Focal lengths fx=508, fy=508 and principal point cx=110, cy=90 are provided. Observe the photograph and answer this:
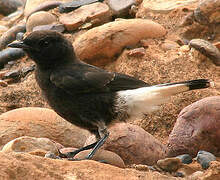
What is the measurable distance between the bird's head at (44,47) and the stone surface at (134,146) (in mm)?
982

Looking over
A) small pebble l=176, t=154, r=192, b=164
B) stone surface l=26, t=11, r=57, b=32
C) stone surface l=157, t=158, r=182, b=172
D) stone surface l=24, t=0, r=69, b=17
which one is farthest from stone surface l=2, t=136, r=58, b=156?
stone surface l=24, t=0, r=69, b=17

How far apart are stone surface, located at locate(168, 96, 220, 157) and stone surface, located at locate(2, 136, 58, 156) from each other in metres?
1.28

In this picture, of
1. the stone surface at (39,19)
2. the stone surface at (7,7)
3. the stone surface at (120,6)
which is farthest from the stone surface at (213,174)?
the stone surface at (7,7)

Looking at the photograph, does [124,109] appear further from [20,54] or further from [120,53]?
[20,54]

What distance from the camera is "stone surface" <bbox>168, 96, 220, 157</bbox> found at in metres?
5.06

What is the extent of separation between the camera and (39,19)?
28.7 feet

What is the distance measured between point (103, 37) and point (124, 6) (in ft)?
5.37

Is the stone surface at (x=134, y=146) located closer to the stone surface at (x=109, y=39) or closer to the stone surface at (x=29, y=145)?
the stone surface at (x=29, y=145)

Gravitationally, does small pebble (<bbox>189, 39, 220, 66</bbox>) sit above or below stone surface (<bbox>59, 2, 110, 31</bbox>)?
below

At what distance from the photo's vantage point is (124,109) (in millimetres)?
5098

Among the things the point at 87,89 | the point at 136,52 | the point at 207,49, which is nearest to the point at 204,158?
the point at 87,89

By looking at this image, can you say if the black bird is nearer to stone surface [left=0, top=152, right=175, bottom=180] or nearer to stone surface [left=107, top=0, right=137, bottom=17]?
stone surface [left=0, top=152, right=175, bottom=180]

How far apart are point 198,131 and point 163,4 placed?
12.4 ft

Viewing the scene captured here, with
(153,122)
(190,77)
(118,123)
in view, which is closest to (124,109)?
(118,123)
